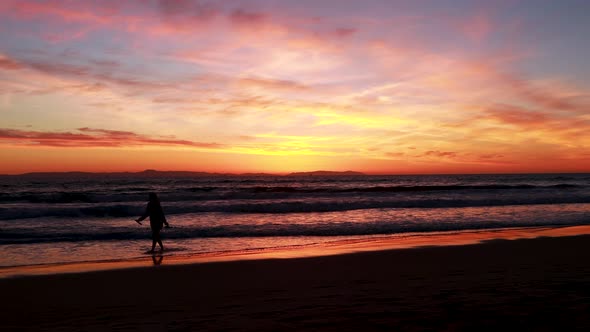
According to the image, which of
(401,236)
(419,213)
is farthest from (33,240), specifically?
(419,213)

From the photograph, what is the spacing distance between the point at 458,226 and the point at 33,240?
16.7 m

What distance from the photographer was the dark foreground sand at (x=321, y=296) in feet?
19.5

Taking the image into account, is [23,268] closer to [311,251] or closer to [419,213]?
[311,251]

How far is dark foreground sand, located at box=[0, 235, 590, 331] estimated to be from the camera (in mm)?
5941

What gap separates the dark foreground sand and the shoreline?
Result: 0.82 m

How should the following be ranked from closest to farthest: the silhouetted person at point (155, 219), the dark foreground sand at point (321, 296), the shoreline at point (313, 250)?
the dark foreground sand at point (321, 296) → the shoreline at point (313, 250) → the silhouetted person at point (155, 219)

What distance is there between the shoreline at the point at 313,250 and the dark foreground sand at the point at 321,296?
32.3 inches

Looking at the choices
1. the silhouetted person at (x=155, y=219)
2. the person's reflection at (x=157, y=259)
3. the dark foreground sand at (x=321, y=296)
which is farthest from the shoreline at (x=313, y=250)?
the dark foreground sand at (x=321, y=296)

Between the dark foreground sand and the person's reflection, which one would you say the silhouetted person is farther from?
the dark foreground sand

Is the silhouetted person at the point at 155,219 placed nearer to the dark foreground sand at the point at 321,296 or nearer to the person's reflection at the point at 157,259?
the person's reflection at the point at 157,259

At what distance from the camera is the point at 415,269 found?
988 centimetres

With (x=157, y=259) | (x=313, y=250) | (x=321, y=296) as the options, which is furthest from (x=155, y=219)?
(x=321, y=296)

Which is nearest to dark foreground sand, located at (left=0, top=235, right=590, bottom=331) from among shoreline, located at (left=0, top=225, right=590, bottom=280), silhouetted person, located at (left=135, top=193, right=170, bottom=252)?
shoreline, located at (left=0, top=225, right=590, bottom=280)

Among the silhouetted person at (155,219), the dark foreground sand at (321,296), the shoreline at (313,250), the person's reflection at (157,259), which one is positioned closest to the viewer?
the dark foreground sand at (321,296)
